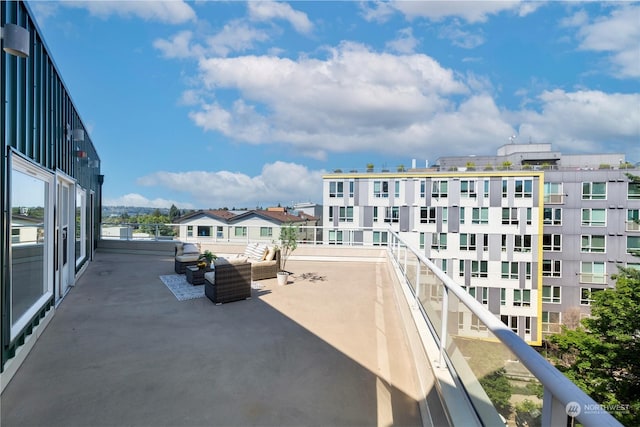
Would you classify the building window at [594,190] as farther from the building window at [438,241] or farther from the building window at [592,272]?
the building window at [438,241]

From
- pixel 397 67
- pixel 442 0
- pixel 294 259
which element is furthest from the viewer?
pixel 397 67

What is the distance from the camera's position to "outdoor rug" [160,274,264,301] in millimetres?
5758

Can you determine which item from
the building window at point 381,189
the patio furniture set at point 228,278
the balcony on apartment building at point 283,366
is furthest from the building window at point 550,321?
the patio furniture set at point 228,278

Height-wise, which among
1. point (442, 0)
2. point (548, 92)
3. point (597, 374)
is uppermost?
point (548, 92)

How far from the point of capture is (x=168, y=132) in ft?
87.4

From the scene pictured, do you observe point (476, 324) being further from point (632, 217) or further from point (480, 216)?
point (632, 217)

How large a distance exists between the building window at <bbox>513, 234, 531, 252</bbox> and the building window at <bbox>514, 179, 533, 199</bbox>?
3098 millimetres

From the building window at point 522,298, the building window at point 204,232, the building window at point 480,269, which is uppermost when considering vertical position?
the building window at point 204,232

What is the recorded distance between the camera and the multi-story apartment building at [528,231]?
23.4 metres

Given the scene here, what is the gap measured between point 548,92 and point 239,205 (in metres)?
43.6

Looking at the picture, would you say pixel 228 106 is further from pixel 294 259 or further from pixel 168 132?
pixel 294 259

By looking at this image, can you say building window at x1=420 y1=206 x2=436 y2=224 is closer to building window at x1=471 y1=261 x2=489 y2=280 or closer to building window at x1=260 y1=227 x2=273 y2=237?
building window at x1=471 y1=261 x2=489 y2=280

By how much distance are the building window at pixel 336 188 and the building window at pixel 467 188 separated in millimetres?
9754

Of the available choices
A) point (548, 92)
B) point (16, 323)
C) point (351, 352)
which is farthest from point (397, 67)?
point (548, 92)
